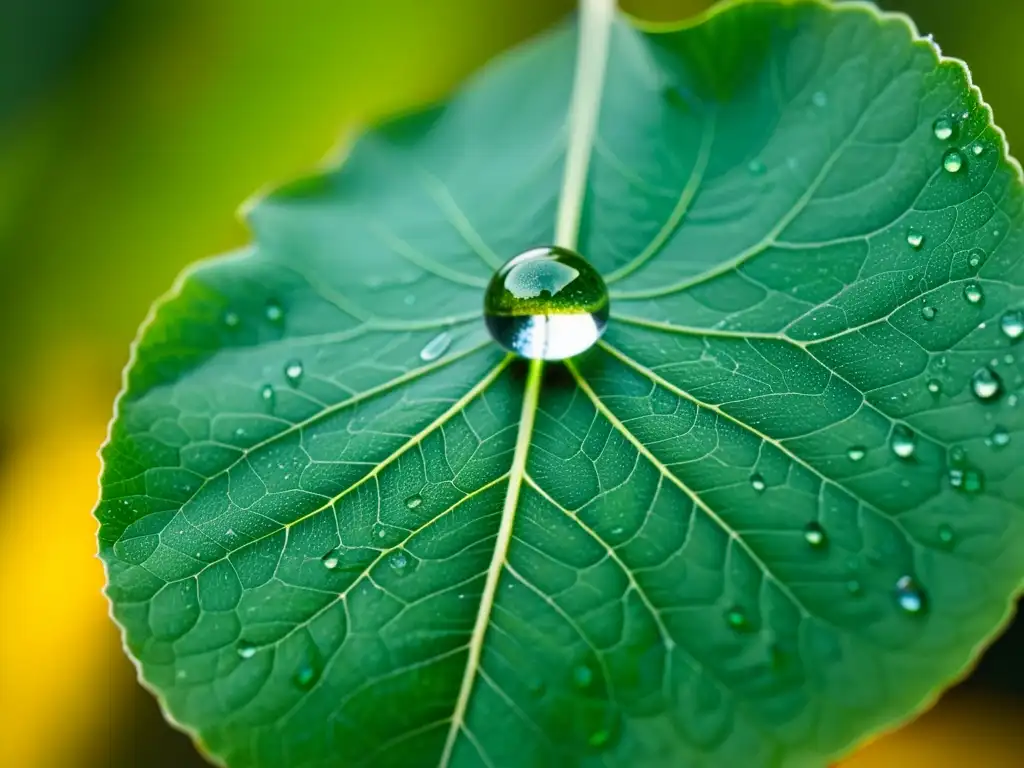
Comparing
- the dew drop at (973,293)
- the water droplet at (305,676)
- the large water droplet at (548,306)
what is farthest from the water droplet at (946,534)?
the water droplet at (305,676)

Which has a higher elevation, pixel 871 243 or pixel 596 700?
pixel 871 243

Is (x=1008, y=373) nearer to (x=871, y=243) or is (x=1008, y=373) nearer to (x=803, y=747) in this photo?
(x=871, y=243)

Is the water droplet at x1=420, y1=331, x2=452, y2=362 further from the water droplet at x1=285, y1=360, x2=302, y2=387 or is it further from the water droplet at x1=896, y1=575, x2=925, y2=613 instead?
the water droplet at x1=896, y1=575, x2=925, y2=613

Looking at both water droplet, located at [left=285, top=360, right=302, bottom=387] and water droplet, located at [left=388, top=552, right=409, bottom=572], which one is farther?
water droplet, located at [left=285, top=360, right=302, bottom=387]

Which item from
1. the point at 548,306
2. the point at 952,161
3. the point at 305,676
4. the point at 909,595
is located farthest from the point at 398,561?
the point at 952,161

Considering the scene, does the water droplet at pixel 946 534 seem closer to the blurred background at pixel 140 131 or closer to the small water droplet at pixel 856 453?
the small water droplet at pixel 856 453

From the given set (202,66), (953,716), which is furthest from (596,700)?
(202,66)

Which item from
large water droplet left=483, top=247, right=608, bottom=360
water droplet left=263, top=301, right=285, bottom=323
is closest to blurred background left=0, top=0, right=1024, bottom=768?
water droplet left=263, top=301, right=285, bottom=323
